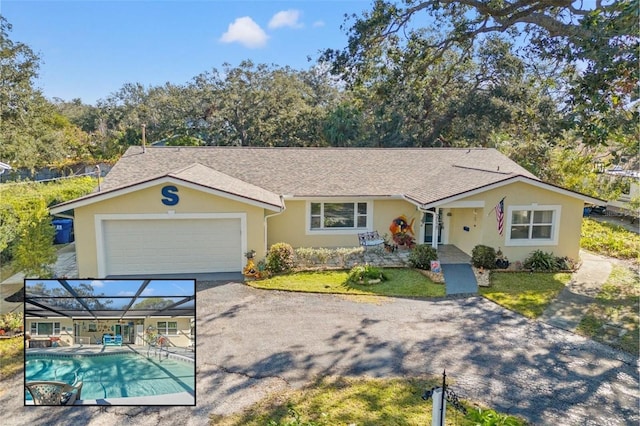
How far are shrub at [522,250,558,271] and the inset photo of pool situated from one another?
14.4 meters

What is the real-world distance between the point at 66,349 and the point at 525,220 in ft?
50.7

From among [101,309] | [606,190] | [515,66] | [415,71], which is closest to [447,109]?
[515,66]

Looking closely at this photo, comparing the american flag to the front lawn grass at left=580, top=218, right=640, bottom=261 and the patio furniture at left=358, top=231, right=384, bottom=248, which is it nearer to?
the patio furniture at left=358, top=231, right=384, bottom=248

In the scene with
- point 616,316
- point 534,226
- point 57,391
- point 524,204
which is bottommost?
point 616,316

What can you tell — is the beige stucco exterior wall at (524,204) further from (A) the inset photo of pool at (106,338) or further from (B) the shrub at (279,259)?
(A) the inset photo of pool at (106,338)

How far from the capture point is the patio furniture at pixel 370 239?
1678 cm

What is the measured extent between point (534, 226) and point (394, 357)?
387 inches

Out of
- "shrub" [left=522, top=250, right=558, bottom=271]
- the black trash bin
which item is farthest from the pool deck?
the black trash bin

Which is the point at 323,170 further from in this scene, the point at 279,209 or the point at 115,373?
the point at 115,373

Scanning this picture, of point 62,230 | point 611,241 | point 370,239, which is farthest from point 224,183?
point 611,241

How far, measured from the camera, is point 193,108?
3947 cm

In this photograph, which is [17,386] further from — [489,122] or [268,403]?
[489,122]

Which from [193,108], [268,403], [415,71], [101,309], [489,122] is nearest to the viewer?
[101,309]

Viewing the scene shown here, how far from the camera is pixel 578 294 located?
42.0 ft
